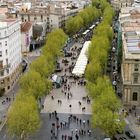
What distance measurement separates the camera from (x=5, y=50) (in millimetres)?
102062

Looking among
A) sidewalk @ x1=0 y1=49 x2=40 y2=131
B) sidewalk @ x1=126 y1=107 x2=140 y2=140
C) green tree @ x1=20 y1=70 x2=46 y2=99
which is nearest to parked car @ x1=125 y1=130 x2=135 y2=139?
sidewalk @ x1=126 y1=107 x2=140 y2=140

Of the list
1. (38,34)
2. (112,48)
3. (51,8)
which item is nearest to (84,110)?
(112,48)

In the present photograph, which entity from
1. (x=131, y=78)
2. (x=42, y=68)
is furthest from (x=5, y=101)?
(x=131, y=78)

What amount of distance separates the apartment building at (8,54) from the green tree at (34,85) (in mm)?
13113

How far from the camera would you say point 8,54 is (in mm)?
103562

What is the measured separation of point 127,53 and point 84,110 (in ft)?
52.7

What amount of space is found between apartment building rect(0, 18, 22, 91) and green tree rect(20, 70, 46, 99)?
13113mm

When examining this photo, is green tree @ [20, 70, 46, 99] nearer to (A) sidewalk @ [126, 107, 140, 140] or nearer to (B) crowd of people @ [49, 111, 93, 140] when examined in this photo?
(B) crowd of people @ [49, 111, 93, 140]

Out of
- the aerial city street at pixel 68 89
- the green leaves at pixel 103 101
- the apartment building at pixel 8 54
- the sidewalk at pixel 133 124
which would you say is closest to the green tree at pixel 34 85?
the aerial city street at pixel 68 89

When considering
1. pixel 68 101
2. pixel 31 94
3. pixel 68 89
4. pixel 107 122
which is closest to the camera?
pixel 107 122

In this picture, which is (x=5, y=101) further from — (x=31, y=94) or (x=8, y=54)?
(x=31, y=94)

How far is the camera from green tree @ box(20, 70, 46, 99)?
86250 mm

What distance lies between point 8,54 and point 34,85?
63.1ft

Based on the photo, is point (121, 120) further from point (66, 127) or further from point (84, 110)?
point (84, 110)
